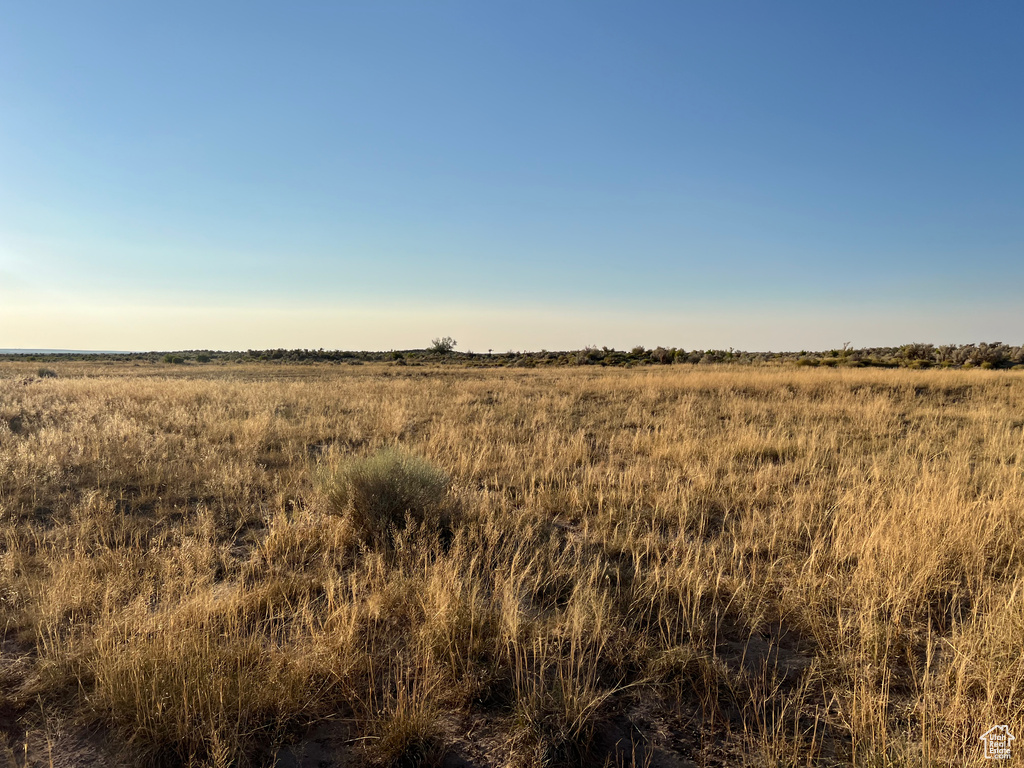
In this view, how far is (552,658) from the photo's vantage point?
2.46m

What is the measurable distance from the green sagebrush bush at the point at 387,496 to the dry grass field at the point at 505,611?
0.09 ft

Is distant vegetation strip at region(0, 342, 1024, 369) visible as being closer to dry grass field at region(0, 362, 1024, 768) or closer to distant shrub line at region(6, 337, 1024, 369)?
distant shrub line at region(6, 337, 1024, 369)

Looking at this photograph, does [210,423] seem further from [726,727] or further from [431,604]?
[726,727]

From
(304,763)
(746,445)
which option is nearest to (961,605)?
(304,763)

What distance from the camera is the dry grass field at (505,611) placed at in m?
2.08

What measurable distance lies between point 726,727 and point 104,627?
3.25m

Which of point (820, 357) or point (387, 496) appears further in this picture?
point (820, 357)

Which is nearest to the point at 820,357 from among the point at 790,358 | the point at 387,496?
the point at 790,358

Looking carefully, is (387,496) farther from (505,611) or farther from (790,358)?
(790,358)

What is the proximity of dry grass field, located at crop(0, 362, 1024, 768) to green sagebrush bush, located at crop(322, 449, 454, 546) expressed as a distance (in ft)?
0.09

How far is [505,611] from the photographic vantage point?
107 inches

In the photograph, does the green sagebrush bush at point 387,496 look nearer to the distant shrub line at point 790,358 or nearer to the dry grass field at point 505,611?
the dry grass field at point 505,611

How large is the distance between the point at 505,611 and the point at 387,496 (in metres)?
2.22

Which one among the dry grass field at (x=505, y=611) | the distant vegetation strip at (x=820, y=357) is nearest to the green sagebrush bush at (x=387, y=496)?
the dry grass field at (x=505, y=611)
